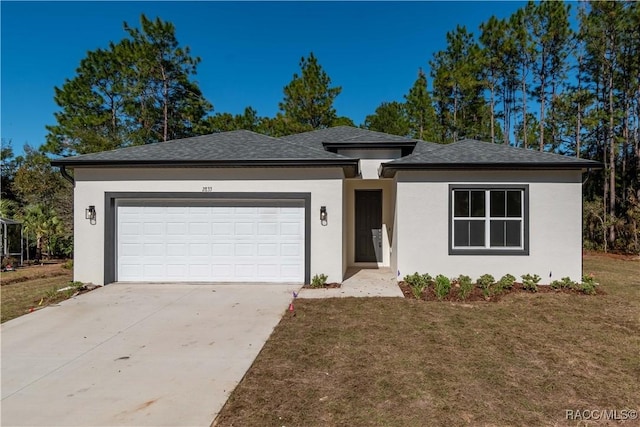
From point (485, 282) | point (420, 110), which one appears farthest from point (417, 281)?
point (420, 110)

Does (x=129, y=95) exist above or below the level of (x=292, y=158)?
above

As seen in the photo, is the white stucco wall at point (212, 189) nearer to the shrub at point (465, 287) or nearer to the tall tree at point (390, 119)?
the shrub at point (465, 287)

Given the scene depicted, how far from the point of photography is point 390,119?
92.1 ft

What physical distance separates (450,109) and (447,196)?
56.0ft

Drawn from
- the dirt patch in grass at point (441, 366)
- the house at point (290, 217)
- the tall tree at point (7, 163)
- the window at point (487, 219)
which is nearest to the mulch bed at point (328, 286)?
the house at point (290, 217)

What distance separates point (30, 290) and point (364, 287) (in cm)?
829

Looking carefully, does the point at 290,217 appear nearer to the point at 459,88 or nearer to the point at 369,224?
the point at 369,224

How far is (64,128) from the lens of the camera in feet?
61.9

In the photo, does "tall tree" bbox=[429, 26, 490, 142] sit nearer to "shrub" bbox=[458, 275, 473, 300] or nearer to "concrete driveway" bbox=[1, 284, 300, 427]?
"shrub" bbox=[458, 275, 473, 300]

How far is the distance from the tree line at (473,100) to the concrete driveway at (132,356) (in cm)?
1198

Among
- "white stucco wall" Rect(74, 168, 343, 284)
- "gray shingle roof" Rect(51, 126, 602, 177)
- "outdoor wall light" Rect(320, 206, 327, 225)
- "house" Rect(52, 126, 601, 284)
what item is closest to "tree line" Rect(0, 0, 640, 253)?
"white stucco wall" Rect(74, 168, 343, 284)

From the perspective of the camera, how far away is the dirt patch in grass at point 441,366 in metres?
2.92

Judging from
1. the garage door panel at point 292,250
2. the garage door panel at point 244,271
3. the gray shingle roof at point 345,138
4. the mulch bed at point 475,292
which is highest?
the gray shingle roof at point 345,138

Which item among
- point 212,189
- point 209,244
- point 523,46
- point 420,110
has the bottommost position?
point 209,244
